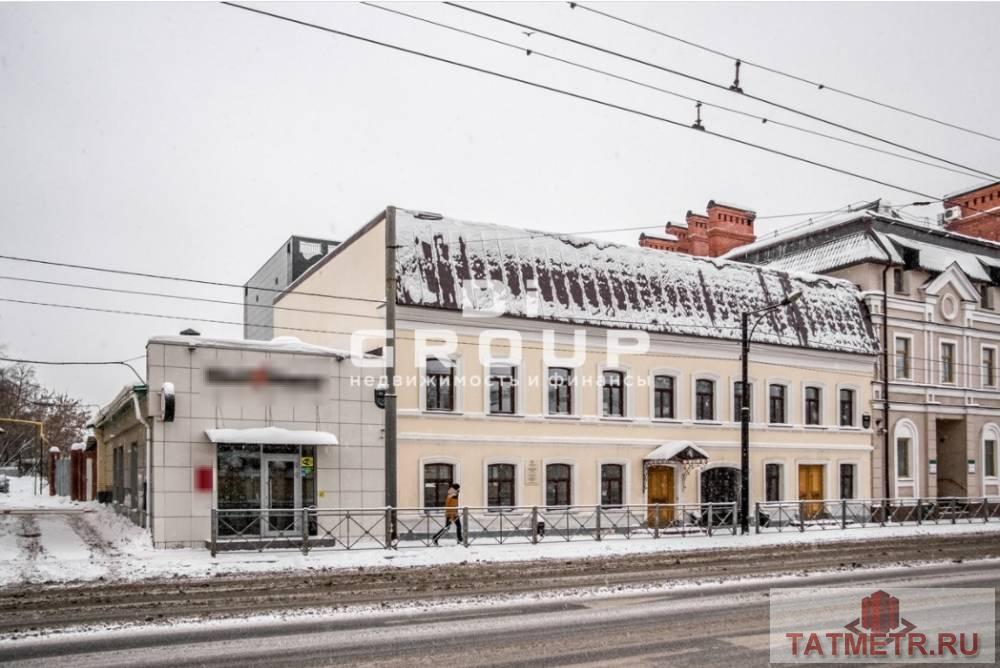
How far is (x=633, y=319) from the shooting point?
2723 centimetres

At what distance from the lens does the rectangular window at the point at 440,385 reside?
2423 cm

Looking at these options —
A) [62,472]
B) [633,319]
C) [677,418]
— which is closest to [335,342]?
[633,319]

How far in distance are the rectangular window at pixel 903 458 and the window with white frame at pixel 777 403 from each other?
630cm

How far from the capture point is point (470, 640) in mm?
10359

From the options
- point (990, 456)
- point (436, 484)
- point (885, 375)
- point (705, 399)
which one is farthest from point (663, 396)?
point (990, 456)

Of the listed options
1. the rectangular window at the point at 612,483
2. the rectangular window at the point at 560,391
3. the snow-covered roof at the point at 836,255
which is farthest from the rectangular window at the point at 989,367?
the rectangular window at the point at 560,391

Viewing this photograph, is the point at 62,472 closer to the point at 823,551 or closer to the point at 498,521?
the point at 498,521

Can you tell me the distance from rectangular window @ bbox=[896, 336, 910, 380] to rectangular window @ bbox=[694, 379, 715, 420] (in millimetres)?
9291

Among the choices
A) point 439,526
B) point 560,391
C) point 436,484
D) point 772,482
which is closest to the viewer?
point 439,526

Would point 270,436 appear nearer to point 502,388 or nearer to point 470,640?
point 502,388

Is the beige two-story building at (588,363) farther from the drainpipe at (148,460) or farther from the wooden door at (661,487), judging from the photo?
the drainpipe at (148,460)

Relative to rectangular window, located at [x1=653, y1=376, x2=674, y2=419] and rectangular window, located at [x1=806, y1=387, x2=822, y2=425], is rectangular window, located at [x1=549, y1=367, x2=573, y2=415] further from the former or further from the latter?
rectangular window, located at [x1=806, y1=387, x2=822, y2=425]

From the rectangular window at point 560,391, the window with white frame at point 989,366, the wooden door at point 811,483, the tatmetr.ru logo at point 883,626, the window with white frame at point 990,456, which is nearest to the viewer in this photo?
the tatmetr.ru logo at point 883,626

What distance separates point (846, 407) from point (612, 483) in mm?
11122
